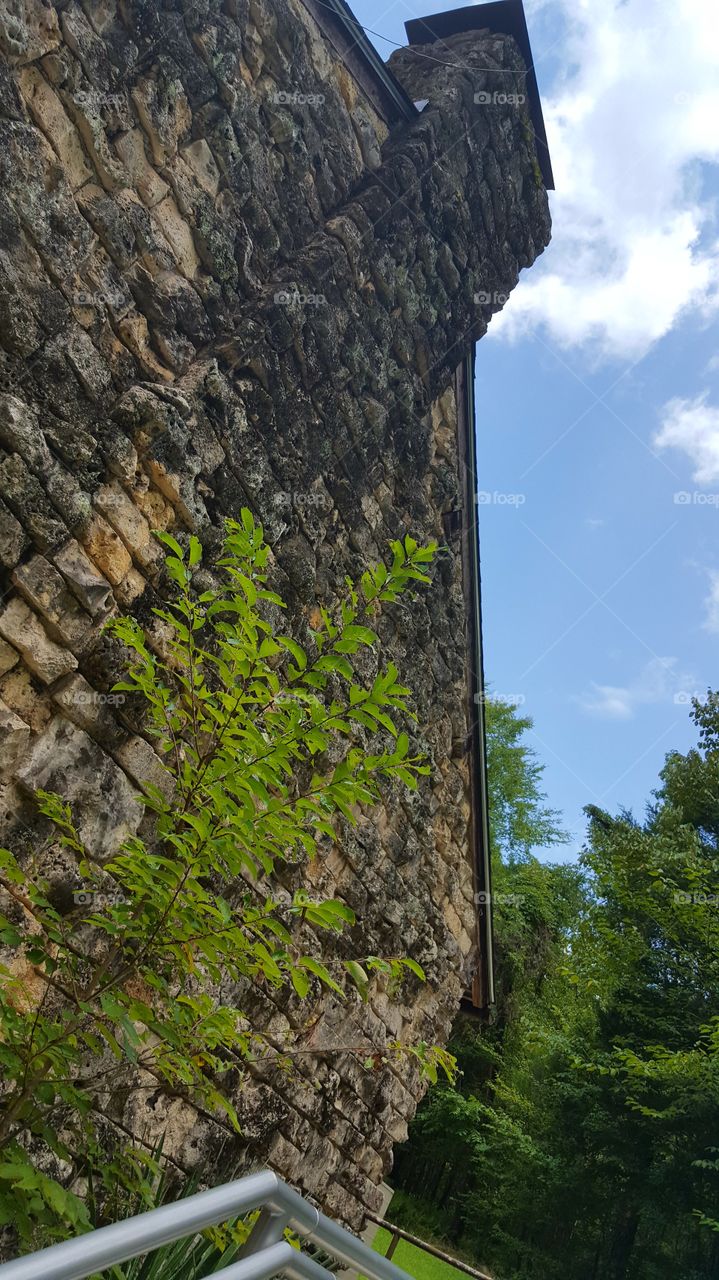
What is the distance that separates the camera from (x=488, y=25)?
21.6ft

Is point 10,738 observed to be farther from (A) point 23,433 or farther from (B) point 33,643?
(A) point 23,433

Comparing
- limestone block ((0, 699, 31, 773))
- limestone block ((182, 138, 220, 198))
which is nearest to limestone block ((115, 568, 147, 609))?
limestone block ((0, 699, 31, 773))

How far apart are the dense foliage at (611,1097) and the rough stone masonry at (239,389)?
6.14 m

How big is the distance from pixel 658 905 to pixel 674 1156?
3.13m

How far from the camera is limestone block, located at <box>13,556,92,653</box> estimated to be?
2465 millimetres

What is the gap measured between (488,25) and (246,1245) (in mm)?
8225

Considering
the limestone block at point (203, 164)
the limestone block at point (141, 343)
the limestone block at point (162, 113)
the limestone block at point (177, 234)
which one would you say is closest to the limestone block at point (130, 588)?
the limestone block at point (141, 343)

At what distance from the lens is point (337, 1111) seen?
3986 mm

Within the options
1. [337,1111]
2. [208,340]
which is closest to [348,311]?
[208,340]

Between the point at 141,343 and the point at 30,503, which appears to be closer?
the point at 30,503

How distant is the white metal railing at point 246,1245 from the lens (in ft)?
2.90

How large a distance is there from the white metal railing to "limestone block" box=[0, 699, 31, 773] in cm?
145

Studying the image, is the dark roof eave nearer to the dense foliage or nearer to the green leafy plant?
the green leafy plant

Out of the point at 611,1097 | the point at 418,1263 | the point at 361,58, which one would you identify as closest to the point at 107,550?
the point at 361,58
